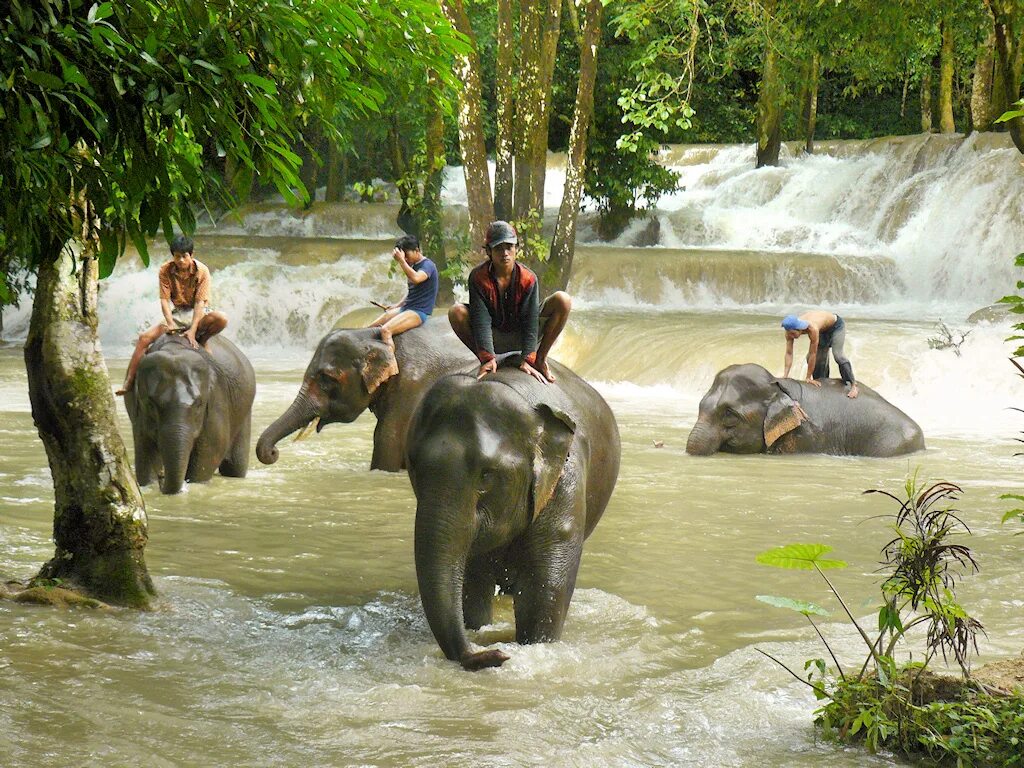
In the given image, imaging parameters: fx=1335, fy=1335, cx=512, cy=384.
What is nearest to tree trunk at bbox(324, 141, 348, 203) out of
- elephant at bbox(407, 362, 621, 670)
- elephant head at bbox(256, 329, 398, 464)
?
elephant head at bbox(256, 329, 398, 464)

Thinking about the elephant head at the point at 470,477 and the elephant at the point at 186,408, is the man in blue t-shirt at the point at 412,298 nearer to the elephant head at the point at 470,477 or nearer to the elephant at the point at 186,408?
the elephant at the point at 186,408

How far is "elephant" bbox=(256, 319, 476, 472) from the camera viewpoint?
378 inches

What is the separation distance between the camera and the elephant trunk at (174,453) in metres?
8.87

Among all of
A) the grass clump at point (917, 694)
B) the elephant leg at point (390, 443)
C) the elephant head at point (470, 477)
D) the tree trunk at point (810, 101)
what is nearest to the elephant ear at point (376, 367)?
the elephant leg at point (390, 443)

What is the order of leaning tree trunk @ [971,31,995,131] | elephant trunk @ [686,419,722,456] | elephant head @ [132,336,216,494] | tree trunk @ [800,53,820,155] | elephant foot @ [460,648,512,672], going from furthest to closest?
leaning tree trunk @ [971,31,995,131] < tree trunk @ [800,53,820,155] < elephant trunk @ [686,419,722,456] < elephant head @ [132,336,216,494] < elephant foot @ [460,648,512,672]

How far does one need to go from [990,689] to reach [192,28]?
320 centimetres

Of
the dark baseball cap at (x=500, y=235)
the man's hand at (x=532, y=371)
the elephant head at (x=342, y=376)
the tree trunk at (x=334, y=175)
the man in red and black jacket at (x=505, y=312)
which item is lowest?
the elephant head at (x=342, y=376)

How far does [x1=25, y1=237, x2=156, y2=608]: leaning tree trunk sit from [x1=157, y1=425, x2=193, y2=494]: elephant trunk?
2.77 metres

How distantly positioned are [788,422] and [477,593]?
6.74 meters

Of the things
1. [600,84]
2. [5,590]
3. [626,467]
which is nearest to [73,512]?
[5,590]

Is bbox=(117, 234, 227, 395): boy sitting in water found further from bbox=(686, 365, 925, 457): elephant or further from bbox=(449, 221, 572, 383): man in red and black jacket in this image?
bbox=(686, 365, 925, 457): elephant

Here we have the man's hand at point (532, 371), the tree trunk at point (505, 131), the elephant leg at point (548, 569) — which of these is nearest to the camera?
the elephant leg at point (548, 569)

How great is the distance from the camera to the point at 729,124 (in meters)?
35.1

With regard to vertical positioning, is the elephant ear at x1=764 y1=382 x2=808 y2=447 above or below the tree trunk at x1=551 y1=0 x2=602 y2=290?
below
